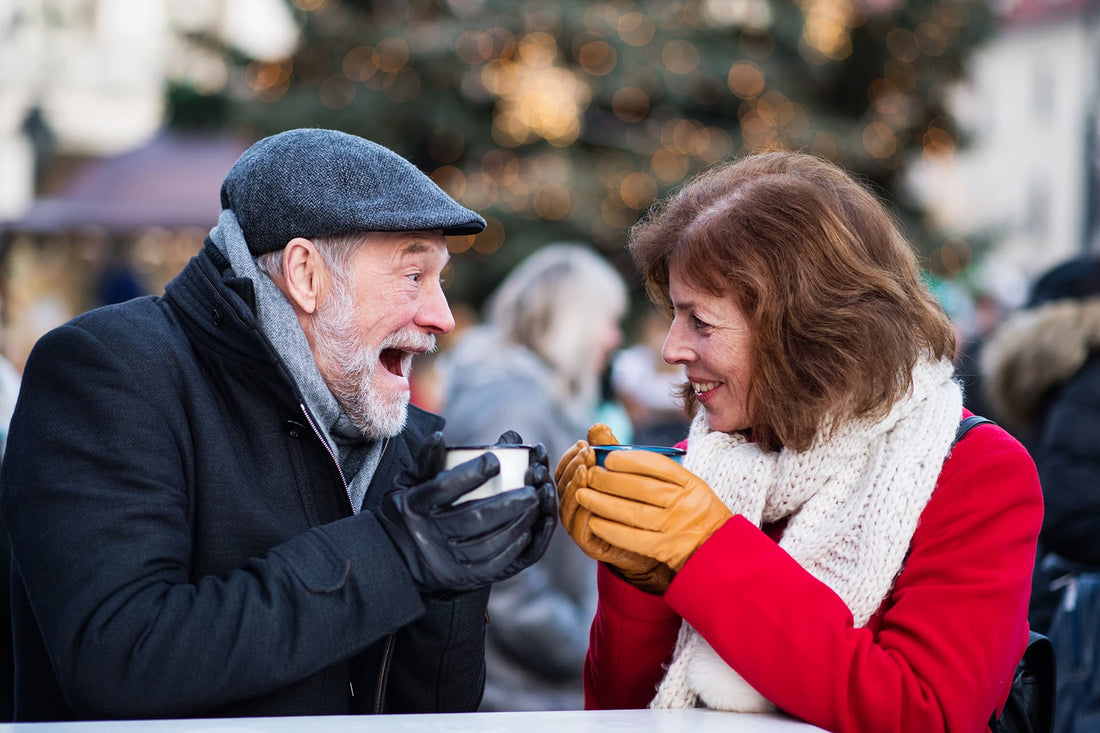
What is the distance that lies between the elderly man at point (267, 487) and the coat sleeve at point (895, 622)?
0.35m

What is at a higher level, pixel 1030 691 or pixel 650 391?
pixel 1030 691

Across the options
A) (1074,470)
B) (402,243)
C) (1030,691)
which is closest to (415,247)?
(402,243)

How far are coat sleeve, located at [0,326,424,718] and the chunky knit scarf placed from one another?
1.94 ft

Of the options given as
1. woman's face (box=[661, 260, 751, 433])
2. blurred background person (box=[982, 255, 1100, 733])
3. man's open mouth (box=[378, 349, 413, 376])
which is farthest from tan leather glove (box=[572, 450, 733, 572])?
blurred background person (box=[982, 255, 1100, 733])

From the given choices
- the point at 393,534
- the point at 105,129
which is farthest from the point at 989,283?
the point at 105,129

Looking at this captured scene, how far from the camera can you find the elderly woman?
200cm

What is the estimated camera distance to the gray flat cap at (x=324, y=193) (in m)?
2.20

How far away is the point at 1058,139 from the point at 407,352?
41786 millimetres

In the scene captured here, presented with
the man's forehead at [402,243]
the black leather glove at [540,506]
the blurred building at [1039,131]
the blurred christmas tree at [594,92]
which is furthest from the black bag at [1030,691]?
the blurred building at [1039,131]

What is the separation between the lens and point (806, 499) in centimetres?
228

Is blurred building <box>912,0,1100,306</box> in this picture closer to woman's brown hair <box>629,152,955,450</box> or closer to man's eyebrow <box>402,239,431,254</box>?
woman's brown hair <box>629,152,955,450</box>

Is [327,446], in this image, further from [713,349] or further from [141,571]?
[713,349]

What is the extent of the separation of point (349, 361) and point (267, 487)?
0.31 m

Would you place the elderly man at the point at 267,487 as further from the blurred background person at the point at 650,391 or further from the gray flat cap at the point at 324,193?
the blurred background person at the point at 650,391
